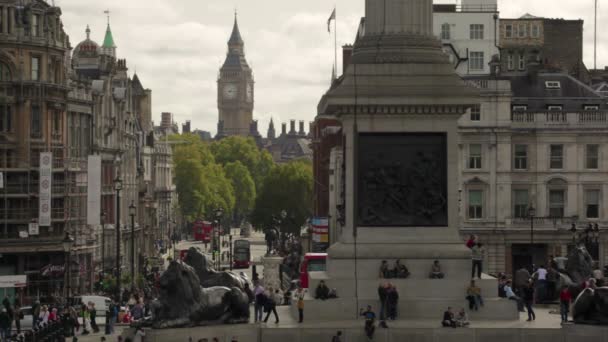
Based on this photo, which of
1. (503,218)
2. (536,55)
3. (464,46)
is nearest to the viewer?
(503,218)

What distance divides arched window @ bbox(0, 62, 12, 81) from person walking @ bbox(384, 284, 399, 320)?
4176 cm

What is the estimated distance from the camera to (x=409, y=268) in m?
60.9

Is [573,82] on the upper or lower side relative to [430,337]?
upper

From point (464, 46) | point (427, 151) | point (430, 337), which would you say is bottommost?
point (430, 337)

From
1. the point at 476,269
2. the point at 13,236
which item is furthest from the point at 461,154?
the point at 476,269

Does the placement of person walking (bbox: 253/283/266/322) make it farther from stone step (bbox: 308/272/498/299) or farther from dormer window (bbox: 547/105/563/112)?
dormer window (bbox: 547/105/563/112)

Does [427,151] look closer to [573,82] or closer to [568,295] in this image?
[568,295]

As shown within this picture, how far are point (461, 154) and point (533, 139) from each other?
3816 millimetres

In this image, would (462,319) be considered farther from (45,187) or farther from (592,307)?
(45,187)

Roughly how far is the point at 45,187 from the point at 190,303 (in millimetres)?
Answer: 40587

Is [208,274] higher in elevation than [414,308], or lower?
higher

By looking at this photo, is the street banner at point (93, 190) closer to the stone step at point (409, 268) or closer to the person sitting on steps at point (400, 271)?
the stone step at point (409, 268)

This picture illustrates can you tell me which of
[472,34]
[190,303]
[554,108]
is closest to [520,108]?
[554,108]

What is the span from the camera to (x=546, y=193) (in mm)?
104375
